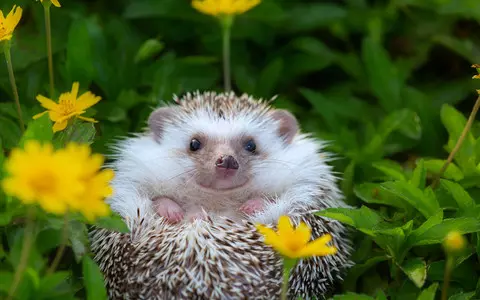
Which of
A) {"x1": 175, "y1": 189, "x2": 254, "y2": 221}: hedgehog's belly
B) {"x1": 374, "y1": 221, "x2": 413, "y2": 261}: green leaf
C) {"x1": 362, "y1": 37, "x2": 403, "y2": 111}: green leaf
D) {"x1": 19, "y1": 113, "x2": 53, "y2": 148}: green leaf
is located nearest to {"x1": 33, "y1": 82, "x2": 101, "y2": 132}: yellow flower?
{"x1": 19, "y1": 113, "x2": 53, "y2": 148}: green leaf

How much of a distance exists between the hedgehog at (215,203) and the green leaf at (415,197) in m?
0.25

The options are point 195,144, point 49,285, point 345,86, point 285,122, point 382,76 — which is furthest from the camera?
point 345,86

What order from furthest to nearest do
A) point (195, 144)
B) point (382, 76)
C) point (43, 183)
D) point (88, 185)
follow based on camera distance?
point (382, 76)
point (195, 144)
point (88, 185)
point (43, 183)

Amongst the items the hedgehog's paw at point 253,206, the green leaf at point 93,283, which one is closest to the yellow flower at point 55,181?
the green leaf at point 93,283

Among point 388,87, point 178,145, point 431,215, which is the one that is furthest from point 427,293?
point 388,87

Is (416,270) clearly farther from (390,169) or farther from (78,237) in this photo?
(78,237)

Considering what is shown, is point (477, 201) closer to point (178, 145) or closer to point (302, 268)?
point (302, 268)

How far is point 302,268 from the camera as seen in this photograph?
7.44 ft

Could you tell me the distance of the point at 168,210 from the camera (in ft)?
8.18

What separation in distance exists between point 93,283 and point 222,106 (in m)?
0.91

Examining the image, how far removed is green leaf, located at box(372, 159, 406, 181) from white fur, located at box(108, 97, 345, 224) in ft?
0.59

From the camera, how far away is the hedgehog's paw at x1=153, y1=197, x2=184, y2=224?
8.09 feet

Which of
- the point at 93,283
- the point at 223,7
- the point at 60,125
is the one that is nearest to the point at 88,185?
the point at 93,283

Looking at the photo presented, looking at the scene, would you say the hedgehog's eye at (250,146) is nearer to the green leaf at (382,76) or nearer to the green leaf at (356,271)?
the green leaf at (356,271)
